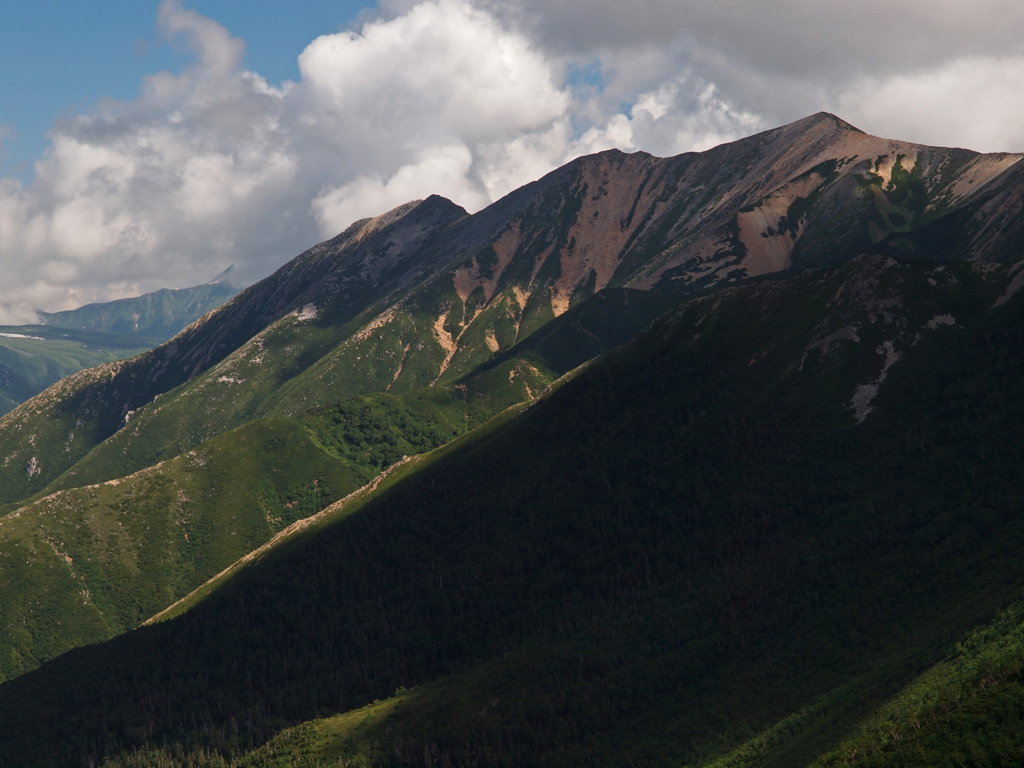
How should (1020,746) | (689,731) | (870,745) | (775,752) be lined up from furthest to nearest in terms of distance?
(689,731)
(775,752)
(870,745)
(1020,746)

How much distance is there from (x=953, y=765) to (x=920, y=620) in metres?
72.1

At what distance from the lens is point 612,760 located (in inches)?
7766

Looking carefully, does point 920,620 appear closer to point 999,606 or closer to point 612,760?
point 999,606

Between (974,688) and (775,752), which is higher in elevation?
(974,688)

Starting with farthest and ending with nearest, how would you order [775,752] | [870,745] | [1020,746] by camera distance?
[775,752] < [870,745] < [1020,746]

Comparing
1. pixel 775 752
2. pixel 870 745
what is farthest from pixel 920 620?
pixel 870 745

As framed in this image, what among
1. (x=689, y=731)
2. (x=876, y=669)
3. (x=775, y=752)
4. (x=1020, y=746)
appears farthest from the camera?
(x=689, y=731)

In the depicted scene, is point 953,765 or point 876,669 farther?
point 876,669

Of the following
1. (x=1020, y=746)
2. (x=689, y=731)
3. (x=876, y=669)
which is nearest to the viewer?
(x=1020, y=746)

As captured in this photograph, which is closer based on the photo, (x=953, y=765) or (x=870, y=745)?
(x=953, y=765)

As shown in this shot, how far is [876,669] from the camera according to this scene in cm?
18388

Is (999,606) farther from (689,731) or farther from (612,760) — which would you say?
(612,760)

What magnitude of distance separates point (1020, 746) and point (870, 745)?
2290 centimetres

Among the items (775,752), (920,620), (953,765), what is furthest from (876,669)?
(953,765)
